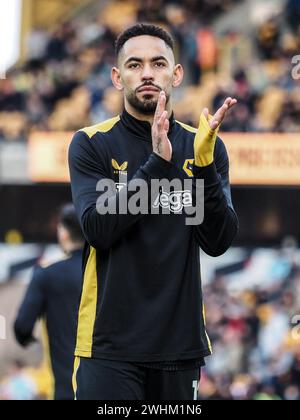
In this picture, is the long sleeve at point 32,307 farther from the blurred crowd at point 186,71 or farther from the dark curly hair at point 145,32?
the blurred crowd at point 186,71

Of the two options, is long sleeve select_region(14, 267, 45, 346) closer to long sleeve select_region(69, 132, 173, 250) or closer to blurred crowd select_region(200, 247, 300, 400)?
long sleeve select_region(69, 132, 173, 250)

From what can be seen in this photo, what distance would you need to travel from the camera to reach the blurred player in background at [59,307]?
6918 mm

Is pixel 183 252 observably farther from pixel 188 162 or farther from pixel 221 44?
pixel 221 44

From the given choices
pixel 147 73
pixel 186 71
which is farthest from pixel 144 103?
pixel 186 71

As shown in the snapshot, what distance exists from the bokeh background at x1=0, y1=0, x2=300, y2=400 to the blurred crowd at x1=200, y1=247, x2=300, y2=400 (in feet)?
0.07

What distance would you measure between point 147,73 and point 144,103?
0.13 meters

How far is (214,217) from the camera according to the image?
4.45 metres

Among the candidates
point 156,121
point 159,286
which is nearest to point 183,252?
point 159,286

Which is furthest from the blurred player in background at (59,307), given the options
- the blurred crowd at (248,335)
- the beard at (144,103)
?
the blurred crowd at (248,335)

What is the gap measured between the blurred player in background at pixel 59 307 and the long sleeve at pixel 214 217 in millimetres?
→ 2505

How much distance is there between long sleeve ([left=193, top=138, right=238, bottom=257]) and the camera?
444cm

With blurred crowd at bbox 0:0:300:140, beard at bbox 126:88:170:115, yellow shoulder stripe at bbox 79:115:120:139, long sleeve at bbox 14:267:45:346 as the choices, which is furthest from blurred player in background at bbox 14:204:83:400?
blurred crowd at bbox 0:0:300:140

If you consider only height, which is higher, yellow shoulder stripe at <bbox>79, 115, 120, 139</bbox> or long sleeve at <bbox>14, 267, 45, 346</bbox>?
yellow shoulder stripe at <bbox>79, 115, 120, 139</bbox>

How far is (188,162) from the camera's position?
460 cm
